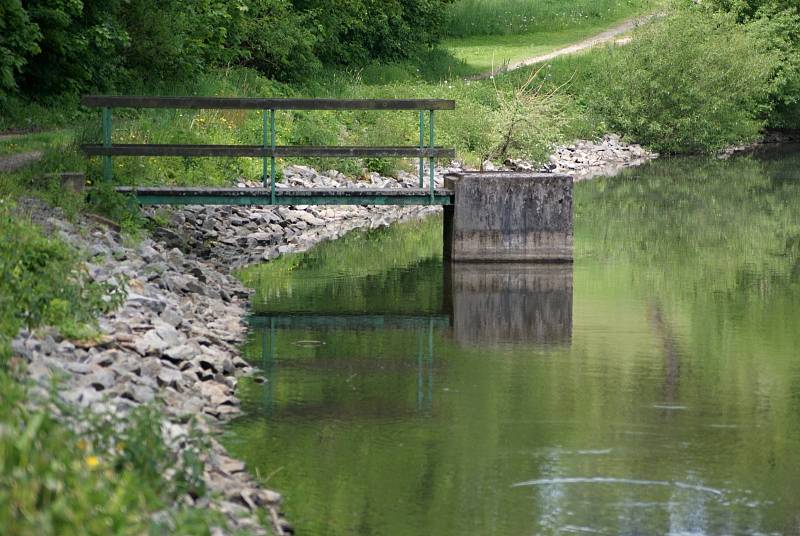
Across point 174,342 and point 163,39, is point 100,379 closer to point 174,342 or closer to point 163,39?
point 174,342

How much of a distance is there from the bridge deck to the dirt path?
1333 inches

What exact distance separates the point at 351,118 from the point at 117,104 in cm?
1663

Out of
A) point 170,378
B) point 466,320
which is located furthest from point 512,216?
point 170,378

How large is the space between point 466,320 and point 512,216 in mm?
3715

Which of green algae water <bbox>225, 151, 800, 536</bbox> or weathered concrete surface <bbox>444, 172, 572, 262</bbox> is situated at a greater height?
weathered concrete surface <bbox>444, 172, 572, 262</bbox>

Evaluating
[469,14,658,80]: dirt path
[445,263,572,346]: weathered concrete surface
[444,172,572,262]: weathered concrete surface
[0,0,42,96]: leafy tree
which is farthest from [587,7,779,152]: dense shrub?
[445,263,572,346]: weathered concrete surface

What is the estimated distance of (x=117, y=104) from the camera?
19.4 metres

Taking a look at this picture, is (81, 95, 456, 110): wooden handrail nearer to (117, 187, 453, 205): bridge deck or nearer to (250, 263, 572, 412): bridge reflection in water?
(117, 187, 453, 205): bridge deck

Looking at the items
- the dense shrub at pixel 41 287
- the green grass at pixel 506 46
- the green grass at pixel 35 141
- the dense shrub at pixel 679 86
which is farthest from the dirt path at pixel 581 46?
the dense shrub at pixel 41 287

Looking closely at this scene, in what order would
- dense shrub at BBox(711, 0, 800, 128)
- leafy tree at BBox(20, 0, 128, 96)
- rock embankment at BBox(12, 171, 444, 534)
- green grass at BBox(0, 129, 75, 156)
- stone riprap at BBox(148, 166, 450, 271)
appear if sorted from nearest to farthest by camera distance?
rock embankment at BBox(12, 171, 444, 534), stone riprap at BBox(148, 166, 450, 271), green grass at BBox(0, 129, 75, 156), leafy tree at BBox(20, 0, 128, 96), dense shrub at BBox(711, 0, 800, 128)

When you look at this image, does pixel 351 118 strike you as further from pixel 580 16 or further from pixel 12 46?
pixel 580 16

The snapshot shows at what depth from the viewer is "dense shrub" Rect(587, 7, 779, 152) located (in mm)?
50156

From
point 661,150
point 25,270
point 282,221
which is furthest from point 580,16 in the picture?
point 25,270

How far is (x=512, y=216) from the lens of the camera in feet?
69.1
